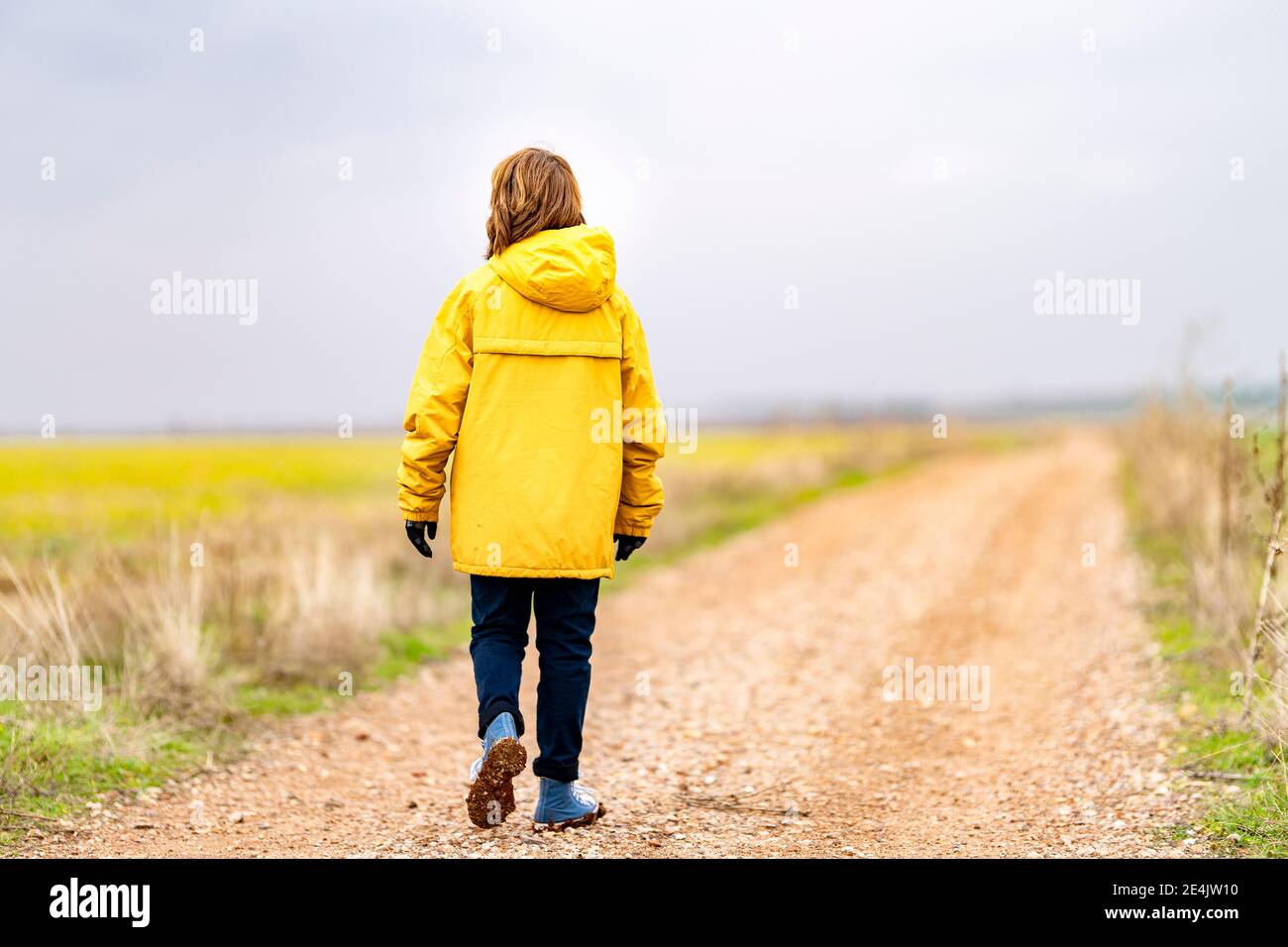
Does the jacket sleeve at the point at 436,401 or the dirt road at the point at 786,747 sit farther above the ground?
the jacket sleeve at the point at 436,401

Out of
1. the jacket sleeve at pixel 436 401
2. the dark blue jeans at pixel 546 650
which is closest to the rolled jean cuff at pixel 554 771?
the dark blue jeans at pixel 546 650

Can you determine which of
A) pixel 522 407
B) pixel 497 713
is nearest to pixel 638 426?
pixel 522 407

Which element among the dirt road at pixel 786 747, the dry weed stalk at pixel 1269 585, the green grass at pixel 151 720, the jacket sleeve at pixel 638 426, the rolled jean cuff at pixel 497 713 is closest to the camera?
the rolled jean cuff at pixel 497 713

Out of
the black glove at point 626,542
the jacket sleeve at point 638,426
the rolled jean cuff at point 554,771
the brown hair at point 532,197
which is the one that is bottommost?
the rolled jean cuff at point 554,771

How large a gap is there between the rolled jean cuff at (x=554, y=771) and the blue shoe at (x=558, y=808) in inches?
1.1

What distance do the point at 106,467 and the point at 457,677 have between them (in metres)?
29.6

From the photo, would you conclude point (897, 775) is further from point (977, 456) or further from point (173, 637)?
point (977, 456)

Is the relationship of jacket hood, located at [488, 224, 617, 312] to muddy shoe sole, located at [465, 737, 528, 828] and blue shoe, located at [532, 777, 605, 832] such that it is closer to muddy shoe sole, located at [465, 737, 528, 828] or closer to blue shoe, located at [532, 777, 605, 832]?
muddy shoe sole, located at [465, 737, 528, 828]

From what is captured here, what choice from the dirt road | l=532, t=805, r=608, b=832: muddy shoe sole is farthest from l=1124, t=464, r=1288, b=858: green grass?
l=532, t=805, r=608, b=832: muddy shoe sole

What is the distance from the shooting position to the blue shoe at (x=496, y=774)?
390 centimetres

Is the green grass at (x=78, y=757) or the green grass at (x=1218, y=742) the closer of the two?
the green grass at (x=1218, y=742)

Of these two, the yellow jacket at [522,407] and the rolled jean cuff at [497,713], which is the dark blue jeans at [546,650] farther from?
the yellow jacket at [522,407]

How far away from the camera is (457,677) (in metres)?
7.49
